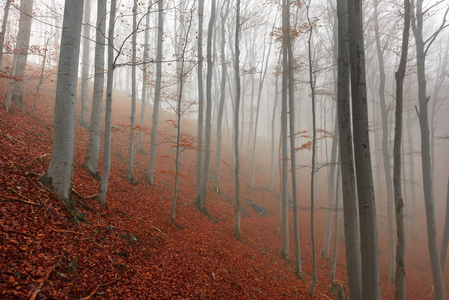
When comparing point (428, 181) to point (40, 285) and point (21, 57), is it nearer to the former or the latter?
point (40, 285)

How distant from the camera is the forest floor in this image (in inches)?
116

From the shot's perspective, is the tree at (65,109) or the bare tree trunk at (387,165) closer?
the tree at (65,109)

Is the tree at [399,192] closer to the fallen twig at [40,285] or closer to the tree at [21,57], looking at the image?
the fallen twig at [40,285]

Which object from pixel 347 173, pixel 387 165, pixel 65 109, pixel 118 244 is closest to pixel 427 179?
pixel 387 165

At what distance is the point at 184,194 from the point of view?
11375 mm

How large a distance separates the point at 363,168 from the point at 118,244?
5135mm

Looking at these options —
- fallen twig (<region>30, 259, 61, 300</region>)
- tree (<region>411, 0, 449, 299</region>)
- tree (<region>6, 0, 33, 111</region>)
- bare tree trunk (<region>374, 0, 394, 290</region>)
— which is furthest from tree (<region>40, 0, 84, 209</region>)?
bare tree trunk (<region>374, 0, 394, 290</region>)

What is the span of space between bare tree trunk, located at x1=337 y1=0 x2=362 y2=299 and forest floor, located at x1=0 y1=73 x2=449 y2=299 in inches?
96.4

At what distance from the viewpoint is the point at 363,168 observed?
3934 millimetres

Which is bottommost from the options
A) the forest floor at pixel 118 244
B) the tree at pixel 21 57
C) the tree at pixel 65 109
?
the forest floor at pixel 118 244

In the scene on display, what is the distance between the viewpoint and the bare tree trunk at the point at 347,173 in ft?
14.5

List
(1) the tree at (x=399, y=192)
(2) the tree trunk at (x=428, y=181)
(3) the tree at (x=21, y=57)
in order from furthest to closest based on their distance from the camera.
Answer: (3) the tree at (x=21, y=57) → (2) the tree trunk at (x=428, y=181) → (1) the tree at (x=399, y=192)

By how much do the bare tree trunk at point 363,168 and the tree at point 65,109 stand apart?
17.7ft

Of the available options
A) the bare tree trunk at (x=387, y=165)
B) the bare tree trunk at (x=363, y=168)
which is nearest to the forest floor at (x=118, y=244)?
the bare tree trunk at (x=387, y=165)
